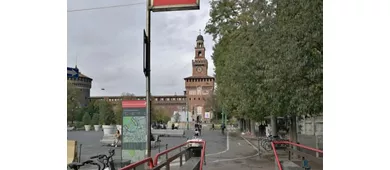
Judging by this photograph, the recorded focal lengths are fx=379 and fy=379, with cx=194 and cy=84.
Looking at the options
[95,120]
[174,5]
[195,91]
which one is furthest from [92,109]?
[174,5]

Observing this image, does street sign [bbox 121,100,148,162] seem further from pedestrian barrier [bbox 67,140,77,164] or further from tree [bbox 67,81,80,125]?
tree [bbox 67,81,80,125]

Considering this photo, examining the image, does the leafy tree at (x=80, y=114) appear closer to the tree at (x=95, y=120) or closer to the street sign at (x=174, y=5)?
the tree at (x=95, y=120)

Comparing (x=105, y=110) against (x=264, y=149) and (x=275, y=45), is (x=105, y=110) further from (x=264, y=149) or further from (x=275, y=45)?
(x=275, y=45)

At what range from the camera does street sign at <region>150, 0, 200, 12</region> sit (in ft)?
13.3

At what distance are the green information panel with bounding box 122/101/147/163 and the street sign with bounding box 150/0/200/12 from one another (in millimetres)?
5301

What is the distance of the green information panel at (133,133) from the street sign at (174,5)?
5.30 meters

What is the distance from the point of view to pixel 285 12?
789cm

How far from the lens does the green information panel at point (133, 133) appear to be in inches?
368

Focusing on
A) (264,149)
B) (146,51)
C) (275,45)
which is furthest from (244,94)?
(146,51)

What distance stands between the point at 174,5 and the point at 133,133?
5.88 metres

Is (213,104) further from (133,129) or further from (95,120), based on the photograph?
(133,129)
